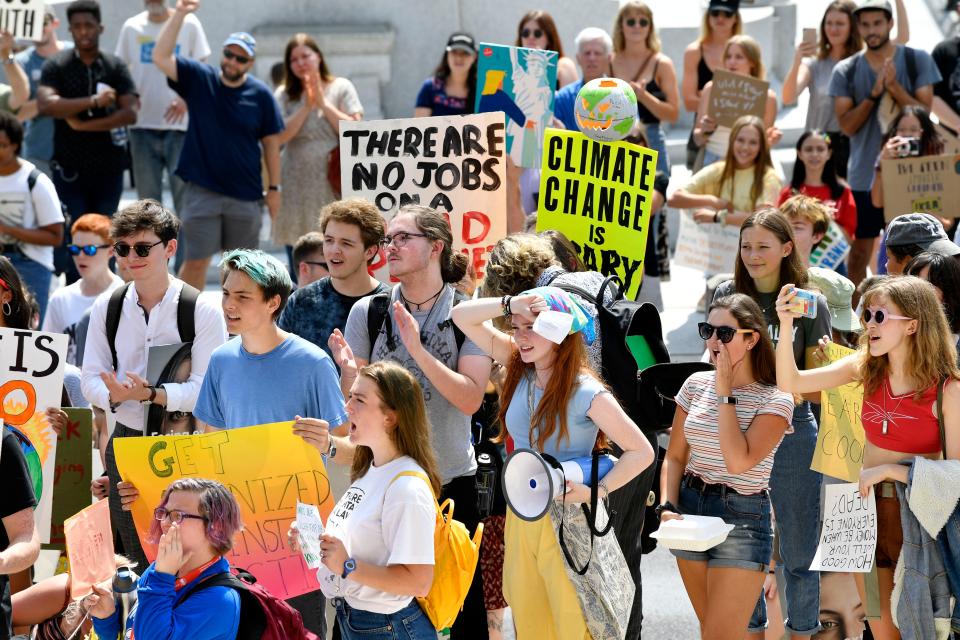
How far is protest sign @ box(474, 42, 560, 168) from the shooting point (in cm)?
818

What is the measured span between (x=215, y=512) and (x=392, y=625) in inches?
27.3

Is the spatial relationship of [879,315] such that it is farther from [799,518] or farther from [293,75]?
[293,75]

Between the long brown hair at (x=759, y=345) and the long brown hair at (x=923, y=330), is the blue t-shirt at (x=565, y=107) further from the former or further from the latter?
the long brown hair at (x=923, y=330)

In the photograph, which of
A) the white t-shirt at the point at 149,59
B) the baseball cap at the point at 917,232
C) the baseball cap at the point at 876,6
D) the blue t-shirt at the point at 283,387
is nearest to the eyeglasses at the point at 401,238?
the blue t-shirt at the point at 283,387

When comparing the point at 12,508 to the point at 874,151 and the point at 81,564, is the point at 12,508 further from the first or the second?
the point at 874,151

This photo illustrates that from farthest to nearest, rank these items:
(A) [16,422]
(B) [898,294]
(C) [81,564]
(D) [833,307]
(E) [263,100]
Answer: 1. (E) [263,100]
2. (D) [833,307]
3. (A) [16,422]
4. (B) [898,294]
5. (C) [81,564]

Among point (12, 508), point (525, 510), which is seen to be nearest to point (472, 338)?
point (525, 510)

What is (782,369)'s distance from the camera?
18.4 feet

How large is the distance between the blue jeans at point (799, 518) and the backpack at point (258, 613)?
2545 mm

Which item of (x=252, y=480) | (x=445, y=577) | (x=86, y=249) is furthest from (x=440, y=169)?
→ (x=445, y=577)

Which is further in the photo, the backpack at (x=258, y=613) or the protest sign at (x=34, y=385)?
the protest sign at (x=34, y=385)

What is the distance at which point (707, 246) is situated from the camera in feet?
30.4

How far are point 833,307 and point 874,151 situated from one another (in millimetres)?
4060

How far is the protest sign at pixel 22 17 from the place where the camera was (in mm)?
10352
